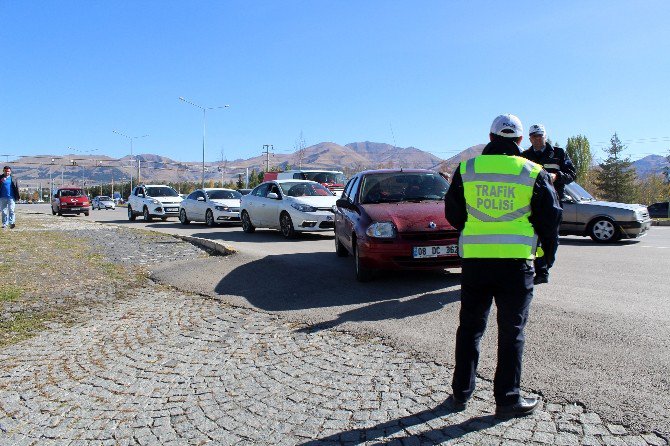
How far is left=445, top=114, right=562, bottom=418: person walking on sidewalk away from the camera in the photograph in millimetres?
3354

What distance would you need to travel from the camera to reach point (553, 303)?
5.85 metres

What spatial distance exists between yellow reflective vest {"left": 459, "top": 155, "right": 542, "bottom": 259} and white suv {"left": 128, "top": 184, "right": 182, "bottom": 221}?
918 inches

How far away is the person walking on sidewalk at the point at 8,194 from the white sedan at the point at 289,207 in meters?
7.30

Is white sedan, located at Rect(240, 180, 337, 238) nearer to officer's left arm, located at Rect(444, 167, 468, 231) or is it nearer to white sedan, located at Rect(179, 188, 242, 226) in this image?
white sedan, located at Rect(179, 188, 242, 226)

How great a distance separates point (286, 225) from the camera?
15078 millimetres

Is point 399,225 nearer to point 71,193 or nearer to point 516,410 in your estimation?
point 516,410

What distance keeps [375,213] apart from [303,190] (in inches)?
333

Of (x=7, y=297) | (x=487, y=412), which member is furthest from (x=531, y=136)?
(x=7, y=297)

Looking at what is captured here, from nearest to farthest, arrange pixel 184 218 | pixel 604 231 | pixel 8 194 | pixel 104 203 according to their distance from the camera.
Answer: pixel 604 231, pixel 8 194, pixel 184 218, pixel 104 203

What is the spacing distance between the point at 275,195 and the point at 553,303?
10.8 m

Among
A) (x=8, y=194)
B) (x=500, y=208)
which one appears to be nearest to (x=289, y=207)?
(x=8, y=194)

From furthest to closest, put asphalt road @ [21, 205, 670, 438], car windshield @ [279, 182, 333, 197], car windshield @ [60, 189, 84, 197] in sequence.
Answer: car windshield @ [60, 189, 84, 197] < car windshield @ [279, 182, 333, 197] < asphalt road @ [21, 205, 670, 438]

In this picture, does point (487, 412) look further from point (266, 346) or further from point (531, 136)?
point (531, 136)

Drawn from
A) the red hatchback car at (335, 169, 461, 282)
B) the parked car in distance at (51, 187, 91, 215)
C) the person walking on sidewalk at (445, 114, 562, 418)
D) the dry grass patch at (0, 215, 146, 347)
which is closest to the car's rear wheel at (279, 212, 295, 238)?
the dry grass patch at (0, 215, 146, 347)
